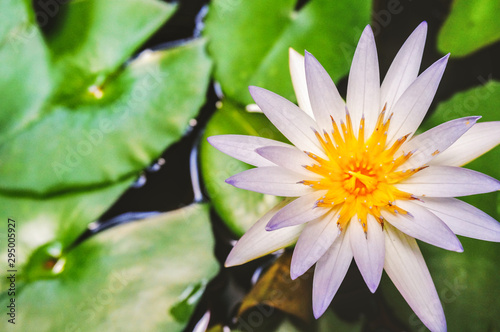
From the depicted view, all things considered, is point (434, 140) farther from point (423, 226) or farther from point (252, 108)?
point (252, 108)

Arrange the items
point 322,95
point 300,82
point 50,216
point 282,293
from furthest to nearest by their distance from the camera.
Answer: point 50,216 < point 282,293 < point 300,82 < point 322,95

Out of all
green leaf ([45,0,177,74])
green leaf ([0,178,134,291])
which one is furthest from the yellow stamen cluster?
green leaf ([45,0,177,74])

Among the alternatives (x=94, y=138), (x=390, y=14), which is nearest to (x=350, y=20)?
(x=390, y=14)

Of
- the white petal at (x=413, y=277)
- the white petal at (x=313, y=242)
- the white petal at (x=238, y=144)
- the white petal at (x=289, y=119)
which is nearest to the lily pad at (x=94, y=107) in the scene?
the white petal at (x=238, y=144)

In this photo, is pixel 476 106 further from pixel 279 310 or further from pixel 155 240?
pixel 155 240

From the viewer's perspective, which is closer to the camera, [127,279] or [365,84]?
[365,84]

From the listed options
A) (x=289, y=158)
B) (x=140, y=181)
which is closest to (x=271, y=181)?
(x=289, y=158)
